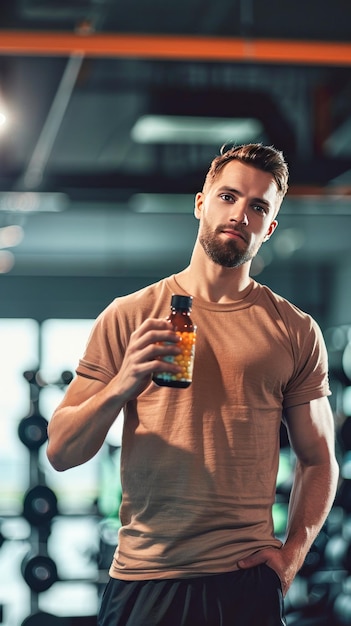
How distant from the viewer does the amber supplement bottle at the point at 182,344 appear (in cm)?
156

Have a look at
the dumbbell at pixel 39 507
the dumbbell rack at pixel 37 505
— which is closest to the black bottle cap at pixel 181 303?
the dumbbell rack at pixel 37 505

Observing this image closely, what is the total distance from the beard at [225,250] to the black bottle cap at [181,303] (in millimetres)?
163

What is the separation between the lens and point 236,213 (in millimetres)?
1729

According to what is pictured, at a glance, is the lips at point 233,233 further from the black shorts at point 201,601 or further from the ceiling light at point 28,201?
the ceiling light at point 28,201

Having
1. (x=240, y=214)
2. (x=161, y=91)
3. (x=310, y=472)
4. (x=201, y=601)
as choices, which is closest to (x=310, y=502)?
(x=310, y=472)

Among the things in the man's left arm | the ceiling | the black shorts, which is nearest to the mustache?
the man's left arm

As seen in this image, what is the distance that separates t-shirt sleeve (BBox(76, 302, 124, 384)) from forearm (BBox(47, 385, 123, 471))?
0.11 ft

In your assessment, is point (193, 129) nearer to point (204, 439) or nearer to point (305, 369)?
point (305, 369)

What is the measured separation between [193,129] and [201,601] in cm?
393

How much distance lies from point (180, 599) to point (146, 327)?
1.60 ft

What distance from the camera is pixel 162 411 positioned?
5.53 feet

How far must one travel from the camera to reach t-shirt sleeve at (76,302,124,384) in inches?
67.6

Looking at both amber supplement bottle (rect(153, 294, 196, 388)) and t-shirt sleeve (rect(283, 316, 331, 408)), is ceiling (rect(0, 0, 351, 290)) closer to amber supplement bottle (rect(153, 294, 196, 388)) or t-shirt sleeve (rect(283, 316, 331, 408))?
t-shirt sleeve (rect(283, 316, 331, 408))

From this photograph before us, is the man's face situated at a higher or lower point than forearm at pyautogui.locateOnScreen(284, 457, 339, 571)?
higher
